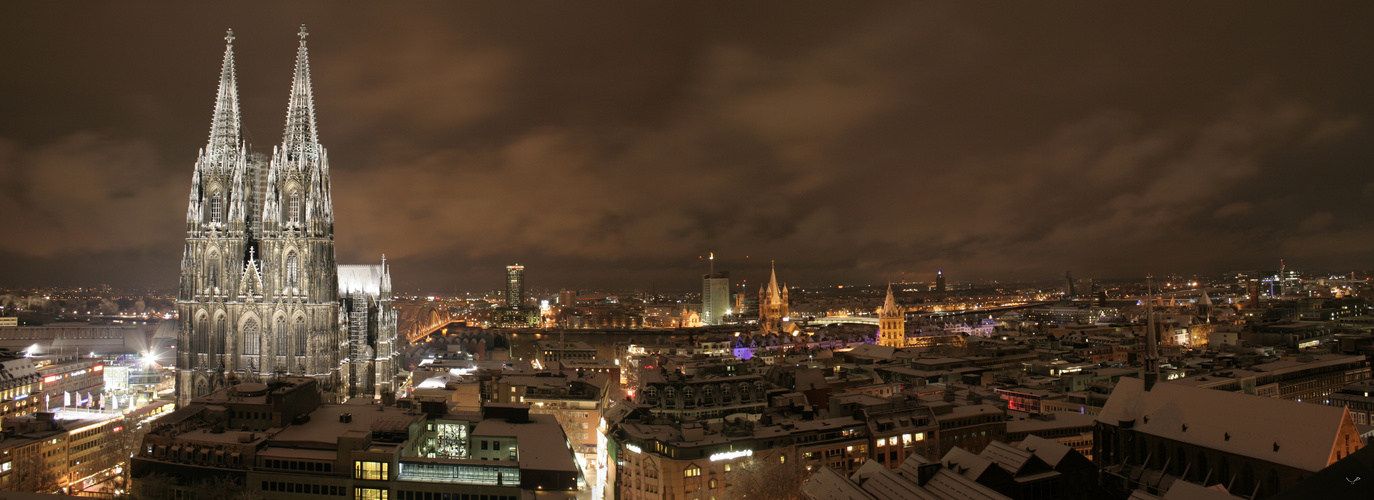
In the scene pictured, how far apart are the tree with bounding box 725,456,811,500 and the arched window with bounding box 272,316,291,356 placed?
3312cm

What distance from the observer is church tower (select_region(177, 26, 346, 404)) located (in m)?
52.5

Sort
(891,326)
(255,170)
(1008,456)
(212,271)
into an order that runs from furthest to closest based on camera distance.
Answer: (891,326)
(255,170)
(212,271)
(1008,456)

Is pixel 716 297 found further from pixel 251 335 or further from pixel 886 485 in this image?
pixel 886 485

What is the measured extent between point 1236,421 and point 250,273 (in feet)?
186

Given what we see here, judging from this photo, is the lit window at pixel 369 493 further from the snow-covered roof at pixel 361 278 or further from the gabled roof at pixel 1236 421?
the gabled roof at pixel 1236 421

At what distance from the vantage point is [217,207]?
53.4 metres

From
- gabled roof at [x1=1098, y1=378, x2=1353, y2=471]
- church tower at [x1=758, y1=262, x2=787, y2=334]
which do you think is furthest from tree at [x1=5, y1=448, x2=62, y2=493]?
A: church tower at [x1=758, y1=262, x2=787, y2=334]

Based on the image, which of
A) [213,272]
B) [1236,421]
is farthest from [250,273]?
[1236,421]

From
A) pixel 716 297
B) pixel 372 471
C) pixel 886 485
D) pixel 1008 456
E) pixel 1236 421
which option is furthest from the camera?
pixel 716 297

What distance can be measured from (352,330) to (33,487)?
84.4ft

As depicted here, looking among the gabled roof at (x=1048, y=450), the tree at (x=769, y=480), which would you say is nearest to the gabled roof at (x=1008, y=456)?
the gabled roof at (x=1048, y=450)

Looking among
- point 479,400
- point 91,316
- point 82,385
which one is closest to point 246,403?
point 479,400

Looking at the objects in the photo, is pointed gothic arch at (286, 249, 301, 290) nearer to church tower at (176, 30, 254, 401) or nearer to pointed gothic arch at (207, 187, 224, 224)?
church tower at (176, 30, 254, 401)

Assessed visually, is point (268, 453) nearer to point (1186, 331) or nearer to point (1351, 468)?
point (1351, 468)
